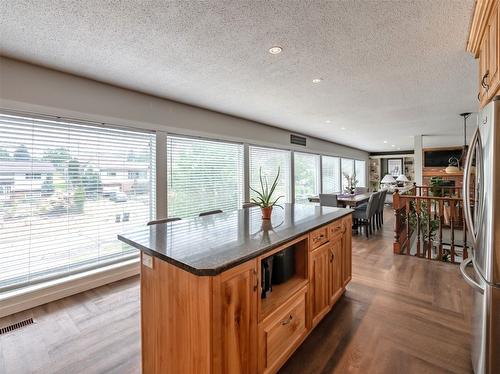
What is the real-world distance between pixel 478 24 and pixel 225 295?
2.46 meters

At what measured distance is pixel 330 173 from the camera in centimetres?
839

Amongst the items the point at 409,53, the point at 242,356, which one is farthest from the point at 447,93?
the point at 242,356

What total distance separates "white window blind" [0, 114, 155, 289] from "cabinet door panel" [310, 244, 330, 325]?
84.7 inches

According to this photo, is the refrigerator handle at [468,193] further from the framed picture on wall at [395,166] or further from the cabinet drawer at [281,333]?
the framed picture on wall at [395,166]

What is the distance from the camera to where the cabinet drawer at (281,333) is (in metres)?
1.42

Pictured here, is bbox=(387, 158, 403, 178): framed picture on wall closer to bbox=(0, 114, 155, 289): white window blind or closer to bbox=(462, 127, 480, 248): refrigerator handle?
bbox=(462, 127, 480, 248): refrigerator handle

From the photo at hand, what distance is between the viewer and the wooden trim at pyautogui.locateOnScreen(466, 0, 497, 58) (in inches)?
59.9

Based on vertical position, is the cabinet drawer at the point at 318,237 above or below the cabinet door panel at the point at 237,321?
above

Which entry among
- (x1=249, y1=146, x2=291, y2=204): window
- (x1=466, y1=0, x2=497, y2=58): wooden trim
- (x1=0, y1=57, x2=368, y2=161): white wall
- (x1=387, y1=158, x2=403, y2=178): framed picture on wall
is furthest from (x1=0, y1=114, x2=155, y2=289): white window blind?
(x1=387, y1=158, x2=403, y2=178): framed picture on wall

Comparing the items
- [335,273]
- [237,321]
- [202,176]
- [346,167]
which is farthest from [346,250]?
[346,167]

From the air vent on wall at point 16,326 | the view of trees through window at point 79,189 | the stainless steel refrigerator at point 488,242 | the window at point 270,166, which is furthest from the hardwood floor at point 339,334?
the window at point 270,166

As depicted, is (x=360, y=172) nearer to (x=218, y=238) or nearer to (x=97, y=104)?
(x=97, y=104)

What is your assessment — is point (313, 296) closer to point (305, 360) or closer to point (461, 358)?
point (305, 360)

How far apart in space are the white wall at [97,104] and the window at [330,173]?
4210 mm
